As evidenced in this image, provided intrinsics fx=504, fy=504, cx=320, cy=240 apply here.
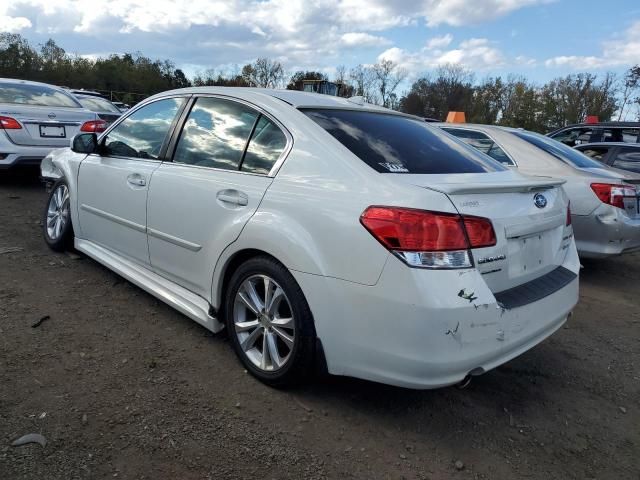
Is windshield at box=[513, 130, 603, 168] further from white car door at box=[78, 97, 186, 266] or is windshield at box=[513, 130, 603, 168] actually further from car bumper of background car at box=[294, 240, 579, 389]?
white car door at box=[78, 97, 186, 266]

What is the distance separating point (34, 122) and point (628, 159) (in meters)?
8.48

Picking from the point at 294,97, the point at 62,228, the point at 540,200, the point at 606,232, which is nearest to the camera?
the point at 540,200

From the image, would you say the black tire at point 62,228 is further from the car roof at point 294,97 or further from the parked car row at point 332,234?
the car roof at point 294,97

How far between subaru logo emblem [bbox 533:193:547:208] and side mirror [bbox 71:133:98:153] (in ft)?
10.8

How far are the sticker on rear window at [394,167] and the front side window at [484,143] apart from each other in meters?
3.78

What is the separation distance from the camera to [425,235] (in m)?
2.16

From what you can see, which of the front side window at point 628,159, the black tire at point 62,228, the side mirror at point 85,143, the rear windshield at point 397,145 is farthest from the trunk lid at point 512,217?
the front side window at point 628,159

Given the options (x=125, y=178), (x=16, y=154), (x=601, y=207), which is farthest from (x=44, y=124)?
(x=601, y=207)

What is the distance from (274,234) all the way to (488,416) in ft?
4.88

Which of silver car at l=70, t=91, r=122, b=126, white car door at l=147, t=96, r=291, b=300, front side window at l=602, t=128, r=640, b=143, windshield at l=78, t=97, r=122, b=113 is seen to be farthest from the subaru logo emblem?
windshield at l=78, t=97, r=122, b=113

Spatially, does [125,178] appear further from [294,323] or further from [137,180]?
[294,323]

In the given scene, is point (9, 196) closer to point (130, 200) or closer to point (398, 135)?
point (130, 200)

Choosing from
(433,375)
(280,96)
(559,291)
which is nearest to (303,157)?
(280,96)

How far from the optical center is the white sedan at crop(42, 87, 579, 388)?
7.13ft
